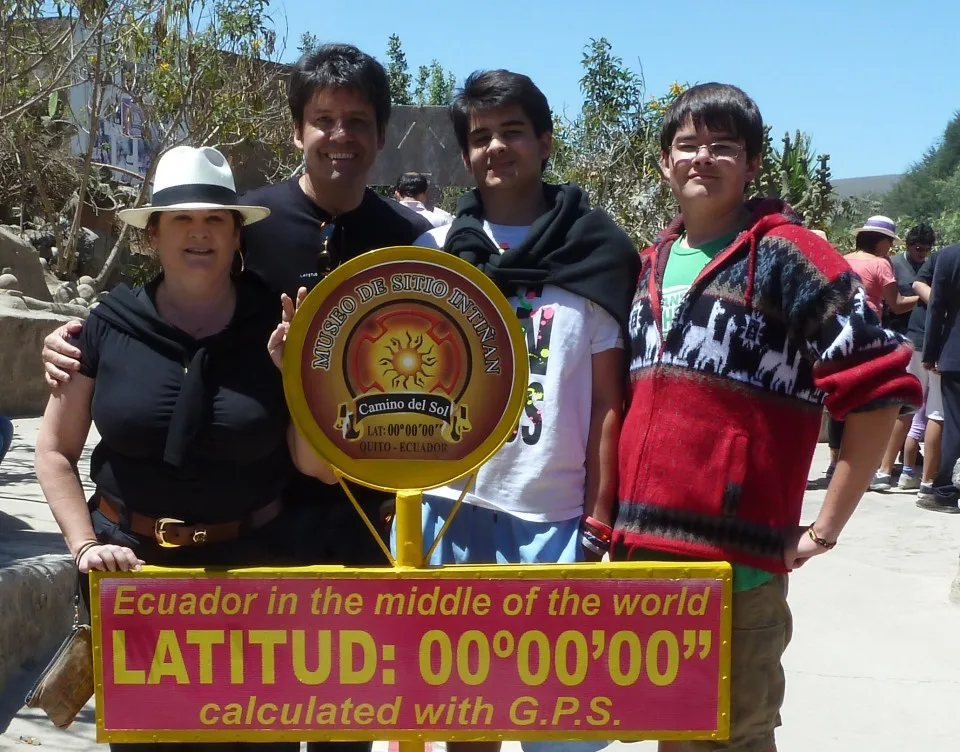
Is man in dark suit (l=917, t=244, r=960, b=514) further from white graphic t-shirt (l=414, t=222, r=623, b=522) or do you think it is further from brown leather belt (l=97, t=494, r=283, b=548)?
brown leather belt (l=97, t=494, r=283, b=548)

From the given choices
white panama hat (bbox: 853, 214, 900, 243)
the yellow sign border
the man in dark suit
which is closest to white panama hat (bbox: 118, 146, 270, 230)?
the yellow sign border

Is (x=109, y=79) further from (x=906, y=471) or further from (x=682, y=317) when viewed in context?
(x=682, y=317)

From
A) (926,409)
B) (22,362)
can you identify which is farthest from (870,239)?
(22,362)

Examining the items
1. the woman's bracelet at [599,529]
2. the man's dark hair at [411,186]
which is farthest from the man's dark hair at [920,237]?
the woman's bracelet at [599,529]

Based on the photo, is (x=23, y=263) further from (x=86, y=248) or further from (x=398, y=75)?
(x=398, y=75)

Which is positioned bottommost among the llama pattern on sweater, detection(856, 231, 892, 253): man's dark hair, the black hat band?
the llama pattern on sweater

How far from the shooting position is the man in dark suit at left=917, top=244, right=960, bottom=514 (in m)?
7.23

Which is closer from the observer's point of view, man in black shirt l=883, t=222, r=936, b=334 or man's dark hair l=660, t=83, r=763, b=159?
man's dark hair l=660, t=83, r=763, b=159

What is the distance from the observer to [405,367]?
202 cm

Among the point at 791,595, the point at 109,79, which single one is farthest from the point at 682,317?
the point at 109,79

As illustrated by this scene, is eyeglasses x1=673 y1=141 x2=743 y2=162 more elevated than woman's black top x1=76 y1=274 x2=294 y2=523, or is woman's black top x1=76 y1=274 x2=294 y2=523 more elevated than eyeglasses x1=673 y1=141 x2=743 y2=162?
eyeglasses x1=673 y1=141 x2=743 y2=162

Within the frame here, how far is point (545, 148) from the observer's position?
2.74 meters

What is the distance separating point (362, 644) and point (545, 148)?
4.40 ft

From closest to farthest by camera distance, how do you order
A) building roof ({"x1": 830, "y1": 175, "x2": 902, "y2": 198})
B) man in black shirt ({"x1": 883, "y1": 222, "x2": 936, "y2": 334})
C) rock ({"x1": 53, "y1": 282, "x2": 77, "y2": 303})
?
man in black shirt ({"x1": 883, "y1": 222, "x2": 936, "y2": 334}) < rock ({"x1": 53, "y1": 282, "x2": 77, "y2": 303}) < building roof ({"x1": 830, "y1": 175, "x2": 902, "y2": 198})
